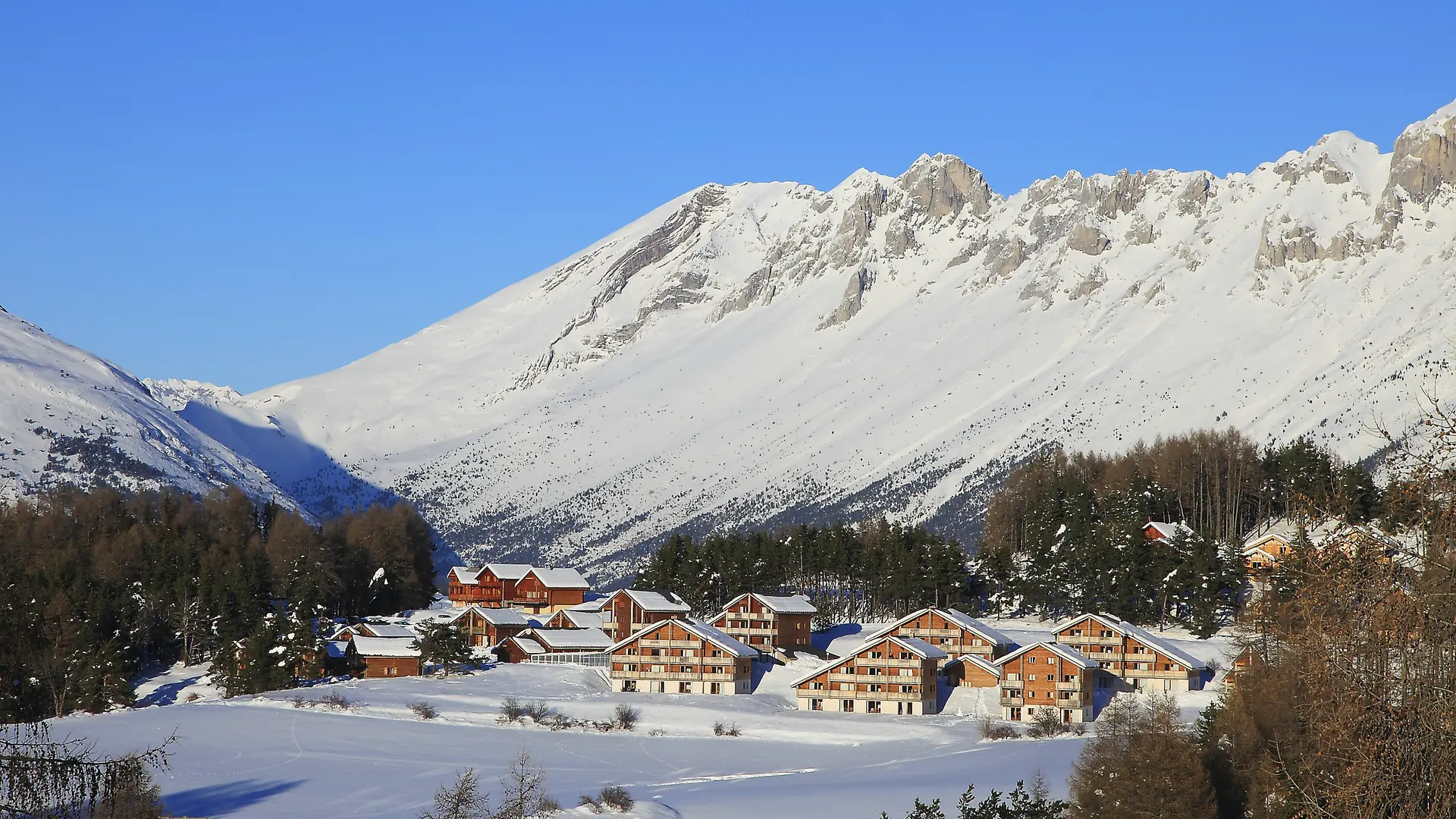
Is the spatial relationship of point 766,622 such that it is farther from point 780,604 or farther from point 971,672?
point 971,672

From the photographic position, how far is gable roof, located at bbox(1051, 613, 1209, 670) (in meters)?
92.7

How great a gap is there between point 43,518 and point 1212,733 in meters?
116

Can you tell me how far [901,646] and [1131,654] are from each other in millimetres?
14955

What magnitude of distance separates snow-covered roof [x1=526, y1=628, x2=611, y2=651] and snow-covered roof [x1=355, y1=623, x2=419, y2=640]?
10292 millimetres

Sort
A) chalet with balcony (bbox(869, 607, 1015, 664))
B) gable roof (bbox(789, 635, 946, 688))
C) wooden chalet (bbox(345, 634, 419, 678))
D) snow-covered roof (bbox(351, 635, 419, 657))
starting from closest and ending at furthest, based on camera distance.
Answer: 1. gable roof (bbox(789, 635, 946, 688))
2. chalet with balcony (bbox(869, 607, 1015, 664))
3. wooden chalet (bbox(345, 634, 419, 678))
4. snow-covered roof (bbox(351, 635, 419, 657))

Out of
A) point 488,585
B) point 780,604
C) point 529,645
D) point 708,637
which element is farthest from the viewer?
point 488,585

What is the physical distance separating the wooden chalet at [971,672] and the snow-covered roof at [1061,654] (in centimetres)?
445

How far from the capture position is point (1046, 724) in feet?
284

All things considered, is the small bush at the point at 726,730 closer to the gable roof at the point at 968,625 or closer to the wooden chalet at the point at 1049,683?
the gable roof at the point at 968,625

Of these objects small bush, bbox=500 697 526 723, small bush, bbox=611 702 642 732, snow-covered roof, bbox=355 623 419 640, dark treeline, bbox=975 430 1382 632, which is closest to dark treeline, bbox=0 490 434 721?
snow-covered roof, bbox=355 623 419 640

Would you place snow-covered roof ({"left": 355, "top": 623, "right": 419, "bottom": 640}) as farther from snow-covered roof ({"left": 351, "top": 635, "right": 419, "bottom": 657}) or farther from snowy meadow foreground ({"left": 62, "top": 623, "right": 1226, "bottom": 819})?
snowy meadow foreground ({"left": 62, "top": 623, "right": 1226, "bottom": 819})

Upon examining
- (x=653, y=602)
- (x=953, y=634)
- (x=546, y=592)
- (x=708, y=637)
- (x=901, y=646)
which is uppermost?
(x=546, y=592)

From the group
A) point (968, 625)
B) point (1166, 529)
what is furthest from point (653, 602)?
point (1166, 529)

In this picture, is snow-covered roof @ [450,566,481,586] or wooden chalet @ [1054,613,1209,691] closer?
wooden chalet @ [1054,613,1209,691]
